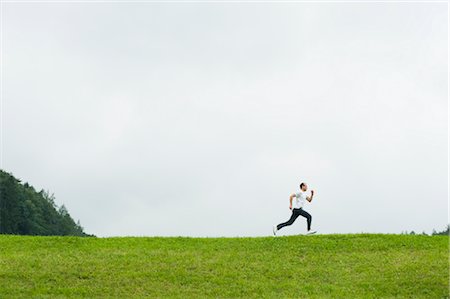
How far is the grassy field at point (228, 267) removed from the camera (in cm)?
2534

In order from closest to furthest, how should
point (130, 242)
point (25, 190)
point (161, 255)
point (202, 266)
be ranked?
point (202, 266) < point (161, 255) < point (130, 242) < point (25, 190)

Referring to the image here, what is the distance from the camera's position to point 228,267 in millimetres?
28438

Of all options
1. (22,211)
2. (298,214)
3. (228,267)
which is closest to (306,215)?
(298,214)

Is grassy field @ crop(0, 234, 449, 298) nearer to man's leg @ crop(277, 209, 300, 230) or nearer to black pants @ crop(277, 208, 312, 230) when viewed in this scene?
black pants @ crop(277, 208, 312, 230)

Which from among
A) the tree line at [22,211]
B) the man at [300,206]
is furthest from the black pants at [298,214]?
the tree line at [22,211]

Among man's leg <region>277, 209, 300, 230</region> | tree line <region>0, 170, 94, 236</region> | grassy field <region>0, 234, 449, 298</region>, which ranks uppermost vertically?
tree line <region>0, 170, 94, 236</region>

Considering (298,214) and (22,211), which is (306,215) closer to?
(298,214)

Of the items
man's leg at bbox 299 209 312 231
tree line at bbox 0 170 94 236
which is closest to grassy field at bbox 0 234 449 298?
man's leg at bbox 299 209 312 231

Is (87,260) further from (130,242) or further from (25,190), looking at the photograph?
(25,190)

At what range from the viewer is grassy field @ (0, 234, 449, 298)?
2534cm

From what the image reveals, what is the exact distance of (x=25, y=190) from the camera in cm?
10800

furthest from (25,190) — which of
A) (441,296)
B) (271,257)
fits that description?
(441,296)

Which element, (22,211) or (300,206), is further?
(22,211)

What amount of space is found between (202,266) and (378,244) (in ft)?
27.9
